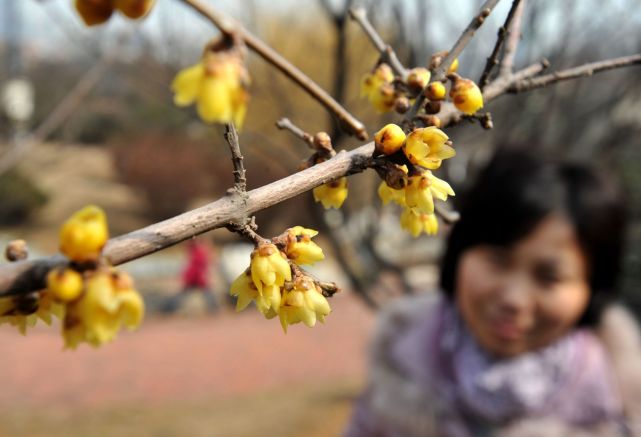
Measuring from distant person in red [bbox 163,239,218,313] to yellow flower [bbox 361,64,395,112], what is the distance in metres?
8.91

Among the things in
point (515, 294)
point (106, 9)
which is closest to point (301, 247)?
point (106, 9)

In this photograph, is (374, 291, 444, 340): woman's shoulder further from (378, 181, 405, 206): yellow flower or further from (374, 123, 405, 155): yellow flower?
(374, 123, 405, 155): yellow flower

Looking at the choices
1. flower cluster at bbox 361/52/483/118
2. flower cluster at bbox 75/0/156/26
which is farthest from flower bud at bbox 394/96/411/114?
flower cluster at bbox 75/0/156/26

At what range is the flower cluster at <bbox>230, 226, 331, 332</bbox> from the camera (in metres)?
0.69

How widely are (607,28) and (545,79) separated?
368 centimetres

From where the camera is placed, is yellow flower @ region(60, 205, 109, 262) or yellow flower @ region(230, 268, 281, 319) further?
yellow flower @ region(230, 268, 281, 319)

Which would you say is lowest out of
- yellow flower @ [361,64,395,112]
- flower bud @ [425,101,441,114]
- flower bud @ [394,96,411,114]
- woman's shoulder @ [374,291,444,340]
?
flower bud @ [425,101,441,114]

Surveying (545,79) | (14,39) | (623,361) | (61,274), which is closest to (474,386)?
(623,361)

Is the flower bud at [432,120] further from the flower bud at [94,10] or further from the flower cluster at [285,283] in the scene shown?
the flower bud at [94,10]

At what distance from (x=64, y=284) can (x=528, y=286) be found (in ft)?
6.74

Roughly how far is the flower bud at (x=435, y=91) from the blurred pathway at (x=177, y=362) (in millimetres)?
6494

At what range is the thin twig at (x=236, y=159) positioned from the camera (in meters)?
0.60

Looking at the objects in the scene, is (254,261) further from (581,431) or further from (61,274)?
(581,431)

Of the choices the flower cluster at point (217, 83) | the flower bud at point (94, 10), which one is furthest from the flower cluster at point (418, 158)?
the flower bud at point (94, 10)
